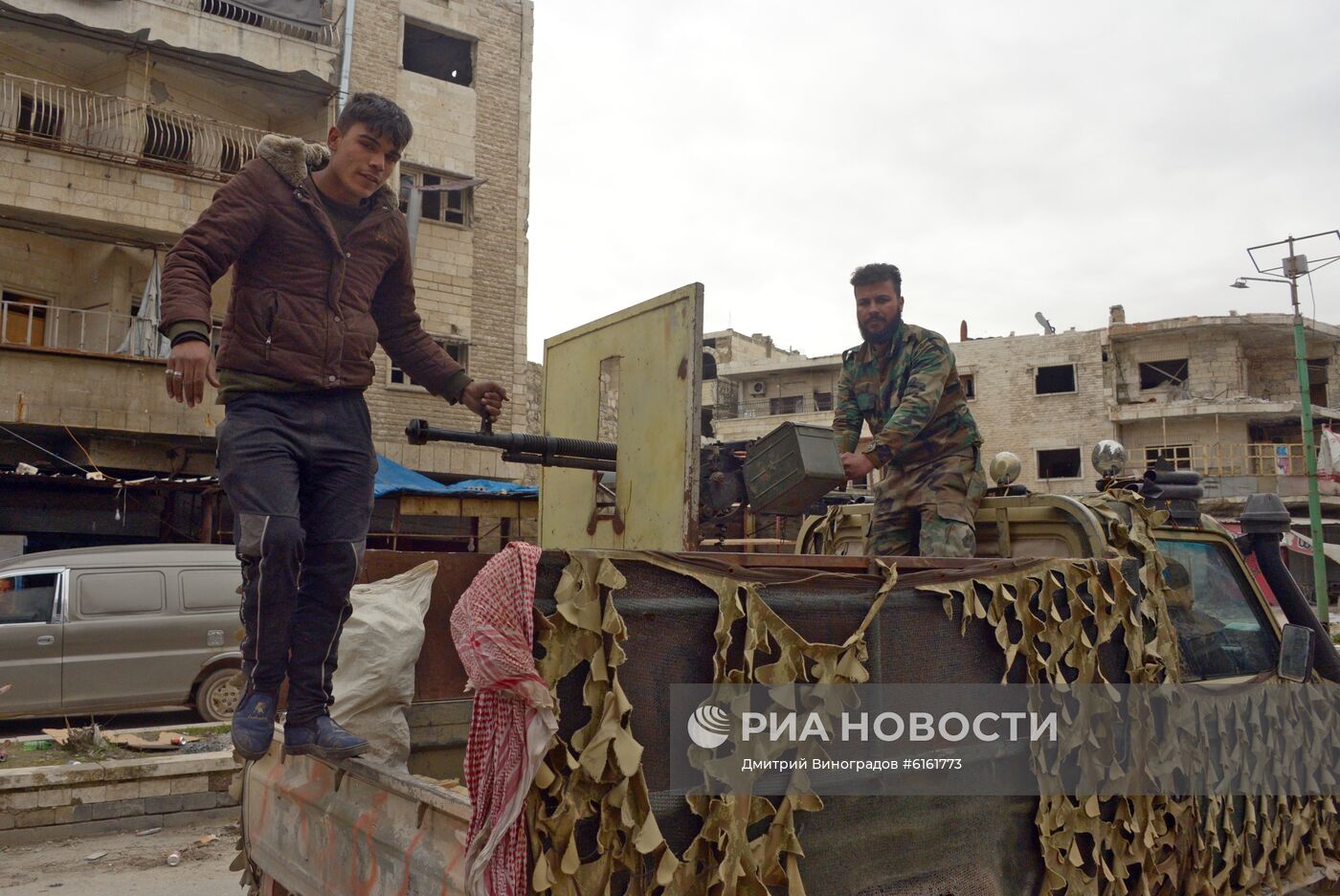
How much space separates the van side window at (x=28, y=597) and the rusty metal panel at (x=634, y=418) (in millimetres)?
6464

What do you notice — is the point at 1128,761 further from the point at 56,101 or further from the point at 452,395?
the point at 56,101

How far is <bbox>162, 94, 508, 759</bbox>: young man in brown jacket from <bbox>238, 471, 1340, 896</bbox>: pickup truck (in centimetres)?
33

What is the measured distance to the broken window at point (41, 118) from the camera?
13.7m

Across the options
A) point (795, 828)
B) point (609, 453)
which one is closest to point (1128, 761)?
point (795, 828)

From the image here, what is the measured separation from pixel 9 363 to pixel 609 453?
11.9 meters

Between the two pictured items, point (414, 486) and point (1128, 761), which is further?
point (414, 486)

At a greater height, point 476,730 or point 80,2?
point 80,2

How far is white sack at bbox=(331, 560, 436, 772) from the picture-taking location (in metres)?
2.81

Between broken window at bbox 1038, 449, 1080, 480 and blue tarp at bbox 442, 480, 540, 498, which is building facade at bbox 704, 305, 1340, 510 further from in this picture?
blue tarp at bbox 442, 480, 540, 498

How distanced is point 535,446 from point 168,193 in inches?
500

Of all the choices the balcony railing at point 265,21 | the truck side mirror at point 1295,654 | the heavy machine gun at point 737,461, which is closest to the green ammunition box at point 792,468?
the heavy machine gun at point 737,461

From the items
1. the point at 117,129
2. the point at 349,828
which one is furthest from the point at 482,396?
the point at 117,129

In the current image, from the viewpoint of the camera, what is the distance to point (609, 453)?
12.6 ft

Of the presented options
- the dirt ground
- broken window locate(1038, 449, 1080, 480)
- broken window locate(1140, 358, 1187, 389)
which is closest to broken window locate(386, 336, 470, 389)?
the dirt ground
